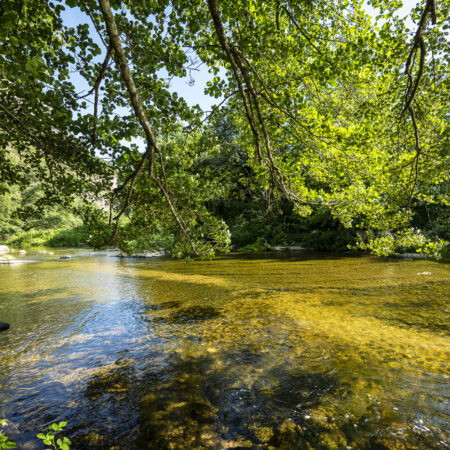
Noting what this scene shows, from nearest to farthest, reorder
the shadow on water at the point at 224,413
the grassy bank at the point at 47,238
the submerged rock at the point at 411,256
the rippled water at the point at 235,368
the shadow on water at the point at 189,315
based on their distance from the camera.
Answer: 1. the shadow on water at the point at 224,413
2. the rippled water at the point at 235,368
3. the shadow on water at the point at 189,315
4. the submerged rock at the point at 411,256
5. the grassy bank at the point at 47,238

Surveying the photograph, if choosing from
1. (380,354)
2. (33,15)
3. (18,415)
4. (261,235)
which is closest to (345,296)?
(380,354)

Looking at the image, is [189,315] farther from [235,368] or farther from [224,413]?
[224,413]

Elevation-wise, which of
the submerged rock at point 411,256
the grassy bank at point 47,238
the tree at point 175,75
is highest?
the tree at point 175,75

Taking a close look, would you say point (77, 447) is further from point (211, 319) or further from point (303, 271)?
point (303, 271)

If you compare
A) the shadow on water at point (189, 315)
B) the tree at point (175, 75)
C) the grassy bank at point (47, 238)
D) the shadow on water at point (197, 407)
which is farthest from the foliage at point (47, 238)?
the shadow on water at point (197, 407)

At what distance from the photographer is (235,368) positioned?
4473 mm

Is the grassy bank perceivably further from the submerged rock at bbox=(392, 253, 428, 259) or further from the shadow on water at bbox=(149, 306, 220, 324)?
the submerged rock at bbox=(392, 253, 428, 259)

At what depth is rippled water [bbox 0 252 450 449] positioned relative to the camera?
122 inches

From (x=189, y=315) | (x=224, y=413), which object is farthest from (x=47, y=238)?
(x=224, y=413)

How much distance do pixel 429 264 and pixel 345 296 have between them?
7.62 m

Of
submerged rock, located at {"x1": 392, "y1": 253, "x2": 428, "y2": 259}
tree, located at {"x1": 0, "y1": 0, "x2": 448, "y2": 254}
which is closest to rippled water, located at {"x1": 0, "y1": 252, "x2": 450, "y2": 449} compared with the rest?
tree, located at {"x1": 0, "y1": 0, "x2": 448, "y2": 254}

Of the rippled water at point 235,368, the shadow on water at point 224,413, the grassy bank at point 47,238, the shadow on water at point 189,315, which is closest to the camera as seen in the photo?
the shadow on water at point 224,413

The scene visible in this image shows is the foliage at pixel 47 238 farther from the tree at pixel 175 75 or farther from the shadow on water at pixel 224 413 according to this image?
the shadow on water at pixel 224 413

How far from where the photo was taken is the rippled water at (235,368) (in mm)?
3092
